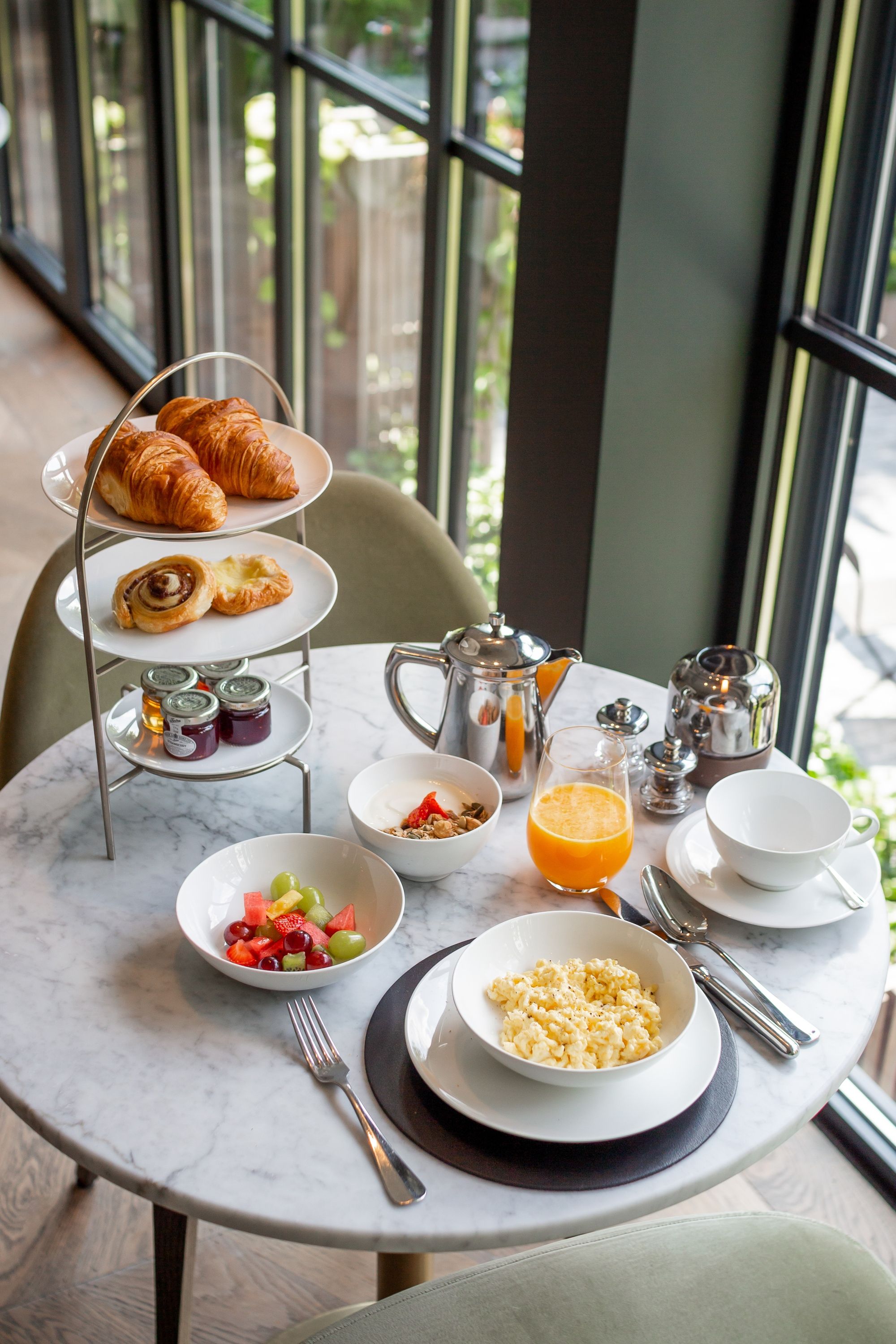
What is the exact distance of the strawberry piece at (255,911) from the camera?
1.00 metres

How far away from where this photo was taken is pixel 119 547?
4.20 ft

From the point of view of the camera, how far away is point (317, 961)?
0.97 metres

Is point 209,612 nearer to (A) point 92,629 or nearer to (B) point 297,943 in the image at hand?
(A) point 92,629

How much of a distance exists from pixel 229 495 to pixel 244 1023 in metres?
0.48

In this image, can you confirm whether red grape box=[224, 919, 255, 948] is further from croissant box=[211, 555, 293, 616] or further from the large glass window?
the large glass window

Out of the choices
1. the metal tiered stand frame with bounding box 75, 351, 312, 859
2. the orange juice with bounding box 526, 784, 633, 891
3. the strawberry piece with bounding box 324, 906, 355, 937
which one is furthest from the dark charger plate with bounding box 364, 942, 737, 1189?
the metal tiered stand frame with bounding box 75, 351, 312, 859

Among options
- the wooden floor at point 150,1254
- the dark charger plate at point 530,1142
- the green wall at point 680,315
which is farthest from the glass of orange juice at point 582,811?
the green wall at point 680,315

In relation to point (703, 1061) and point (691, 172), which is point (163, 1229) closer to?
point (703, 1061)

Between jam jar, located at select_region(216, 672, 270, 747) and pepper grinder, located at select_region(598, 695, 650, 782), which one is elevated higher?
jam jar, located at select_region(216, 672, 270, 747)

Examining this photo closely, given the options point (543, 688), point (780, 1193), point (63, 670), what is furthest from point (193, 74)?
point (780, 1193)

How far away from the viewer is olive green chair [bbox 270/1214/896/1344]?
0.91 meters

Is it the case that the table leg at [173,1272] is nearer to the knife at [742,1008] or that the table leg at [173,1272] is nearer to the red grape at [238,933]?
the red grape at [238,933]

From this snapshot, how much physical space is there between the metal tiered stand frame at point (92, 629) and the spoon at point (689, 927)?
337 millimetres

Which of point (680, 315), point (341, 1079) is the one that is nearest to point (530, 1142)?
point (341, 1079)
